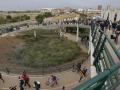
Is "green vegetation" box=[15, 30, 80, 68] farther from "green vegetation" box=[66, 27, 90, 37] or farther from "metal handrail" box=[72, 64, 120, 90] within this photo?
"metal handrail" box=[72, 64, 120, 90]

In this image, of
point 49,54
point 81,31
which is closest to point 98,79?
point 49,54

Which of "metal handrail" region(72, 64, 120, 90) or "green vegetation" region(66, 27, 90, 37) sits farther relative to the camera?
"green vegetation" region(66, 27, 90, 37)

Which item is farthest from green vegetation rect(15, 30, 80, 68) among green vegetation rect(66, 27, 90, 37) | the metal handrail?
the metal handrail

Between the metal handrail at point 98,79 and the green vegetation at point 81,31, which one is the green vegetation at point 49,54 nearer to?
the green vegetation at point 81,31

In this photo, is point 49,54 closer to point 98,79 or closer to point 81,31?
point 81,31

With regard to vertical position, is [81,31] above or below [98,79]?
below

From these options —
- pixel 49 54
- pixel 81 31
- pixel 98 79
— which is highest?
pixel 98 79

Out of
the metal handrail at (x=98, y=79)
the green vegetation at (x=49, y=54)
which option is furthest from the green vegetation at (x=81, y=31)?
the metal handrail at (x=98, y=79)

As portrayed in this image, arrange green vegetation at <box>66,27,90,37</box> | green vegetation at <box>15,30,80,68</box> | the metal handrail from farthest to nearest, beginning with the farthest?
green vegetation at <box>66,27,90,37</box> → green vegetation at <box>15,30,80,68</box> → the metal handrail

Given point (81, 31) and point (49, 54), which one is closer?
point (49, 54)

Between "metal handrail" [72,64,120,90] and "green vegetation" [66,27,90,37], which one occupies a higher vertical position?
"metal handrail" [72,64,120,90]

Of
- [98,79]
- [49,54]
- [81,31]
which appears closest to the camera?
[98,79]

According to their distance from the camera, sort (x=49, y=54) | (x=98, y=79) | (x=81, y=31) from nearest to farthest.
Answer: (x=98, y=79) → (x=49, y=54) → (x=81, y=31)

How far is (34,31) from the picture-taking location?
2331 inches
